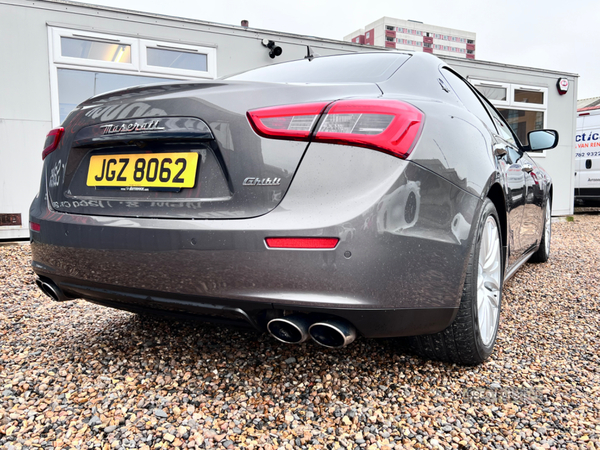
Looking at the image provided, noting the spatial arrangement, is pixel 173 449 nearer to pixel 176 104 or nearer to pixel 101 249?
pixel 101 249

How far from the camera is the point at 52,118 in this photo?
5.84 metres

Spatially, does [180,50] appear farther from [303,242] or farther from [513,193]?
[303,242]

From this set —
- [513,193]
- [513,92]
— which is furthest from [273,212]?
[513,92]

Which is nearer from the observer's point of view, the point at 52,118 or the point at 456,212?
the point at 456,212

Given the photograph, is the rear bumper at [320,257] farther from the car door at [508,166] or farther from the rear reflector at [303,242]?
the car door at [508,166]

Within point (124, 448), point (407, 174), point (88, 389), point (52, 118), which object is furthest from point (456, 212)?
point (52, 118)

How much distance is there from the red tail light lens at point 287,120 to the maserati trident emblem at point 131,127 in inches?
14.1

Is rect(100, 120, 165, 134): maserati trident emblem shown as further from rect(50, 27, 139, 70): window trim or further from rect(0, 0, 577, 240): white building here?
rect(50, 27, 139, 70): window trim

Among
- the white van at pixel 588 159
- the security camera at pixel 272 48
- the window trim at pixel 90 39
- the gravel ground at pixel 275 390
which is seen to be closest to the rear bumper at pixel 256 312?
the gravel ground at pixel 275 390

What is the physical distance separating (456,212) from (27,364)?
1.93m

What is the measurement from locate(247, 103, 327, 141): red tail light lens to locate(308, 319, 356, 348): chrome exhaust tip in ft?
1.93

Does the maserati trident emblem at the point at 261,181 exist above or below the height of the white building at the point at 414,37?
below

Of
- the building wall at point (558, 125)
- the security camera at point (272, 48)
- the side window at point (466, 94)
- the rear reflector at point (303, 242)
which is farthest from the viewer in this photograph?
the building wall at point (558, 125)

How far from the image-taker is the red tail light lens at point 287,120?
1456 millimetres
